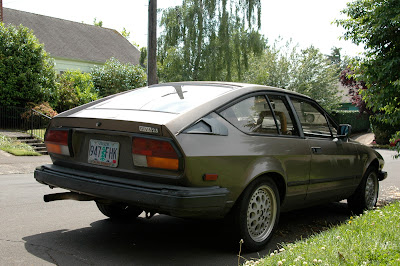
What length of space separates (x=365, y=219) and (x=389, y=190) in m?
4.65

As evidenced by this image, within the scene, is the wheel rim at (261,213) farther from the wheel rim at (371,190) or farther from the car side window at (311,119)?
the wheel rim at (371,190)

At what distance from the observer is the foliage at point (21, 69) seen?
61.7 feet

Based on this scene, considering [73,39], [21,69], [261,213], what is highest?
[73,39]

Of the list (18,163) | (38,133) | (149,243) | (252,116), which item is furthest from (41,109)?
(252,116)

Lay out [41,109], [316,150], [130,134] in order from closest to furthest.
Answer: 1. [130,134]
2. [316,150]
3. [41,109]

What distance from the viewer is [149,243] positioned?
4.42m

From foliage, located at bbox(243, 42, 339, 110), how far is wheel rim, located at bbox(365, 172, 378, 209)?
32648 mm

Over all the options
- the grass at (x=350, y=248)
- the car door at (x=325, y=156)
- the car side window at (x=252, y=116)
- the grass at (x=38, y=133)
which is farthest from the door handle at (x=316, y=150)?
the grass at (x=38, y=133)

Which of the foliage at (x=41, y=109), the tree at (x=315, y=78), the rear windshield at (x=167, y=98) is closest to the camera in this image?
the rear windshield at (x=167, y=98)

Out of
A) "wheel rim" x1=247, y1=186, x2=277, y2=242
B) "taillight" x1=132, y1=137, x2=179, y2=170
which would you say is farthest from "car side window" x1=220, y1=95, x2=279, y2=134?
"taillight" x1=132, y1=137, x2=179, y2=170

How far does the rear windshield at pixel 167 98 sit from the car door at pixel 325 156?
129 centimetres

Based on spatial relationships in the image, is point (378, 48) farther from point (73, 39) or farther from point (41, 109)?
point (73, 39)

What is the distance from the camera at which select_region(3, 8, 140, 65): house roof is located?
33.7m

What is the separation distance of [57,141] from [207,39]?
94.5 feet
